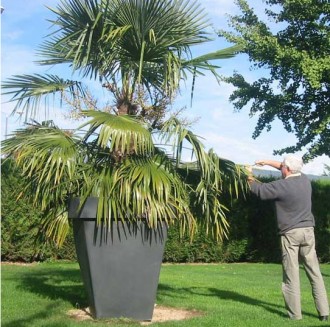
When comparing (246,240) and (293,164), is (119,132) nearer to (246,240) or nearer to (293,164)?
(293,164)

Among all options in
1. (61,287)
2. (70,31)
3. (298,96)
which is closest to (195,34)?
(70,31)

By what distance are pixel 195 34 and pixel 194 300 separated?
3294 mm

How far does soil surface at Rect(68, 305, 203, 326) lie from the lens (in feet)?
19.1

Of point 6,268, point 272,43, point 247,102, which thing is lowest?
point 6,268

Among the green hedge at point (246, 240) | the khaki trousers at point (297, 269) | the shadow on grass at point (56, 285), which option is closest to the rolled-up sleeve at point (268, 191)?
the khaki trousers at point (297, 269)

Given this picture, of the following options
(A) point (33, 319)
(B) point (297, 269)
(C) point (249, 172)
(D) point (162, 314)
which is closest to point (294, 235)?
(B) point (297, 269)

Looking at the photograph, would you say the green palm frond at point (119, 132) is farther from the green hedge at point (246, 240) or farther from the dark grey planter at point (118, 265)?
the green hedge at point (246, 240)

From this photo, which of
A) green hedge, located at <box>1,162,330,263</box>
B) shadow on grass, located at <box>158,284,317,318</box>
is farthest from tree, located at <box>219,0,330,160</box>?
shadow on grass, located at <box>158,284,317,318</box>

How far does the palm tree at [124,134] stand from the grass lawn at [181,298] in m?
0.90

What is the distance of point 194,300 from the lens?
7.09m

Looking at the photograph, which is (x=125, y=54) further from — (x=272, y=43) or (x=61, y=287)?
(x=272, y=43)

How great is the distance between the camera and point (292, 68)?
1371cm

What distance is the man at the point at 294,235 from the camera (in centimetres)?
606

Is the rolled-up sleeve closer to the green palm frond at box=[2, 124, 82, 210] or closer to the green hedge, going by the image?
the green palm frond at box=[2, 124, 82, 210]
